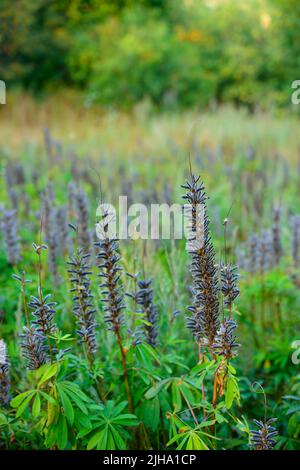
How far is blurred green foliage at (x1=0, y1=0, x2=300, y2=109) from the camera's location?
16.5 m

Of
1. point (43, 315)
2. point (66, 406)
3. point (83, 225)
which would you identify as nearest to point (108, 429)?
point (66, 406)

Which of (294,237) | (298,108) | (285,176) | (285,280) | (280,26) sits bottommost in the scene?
(285,280)

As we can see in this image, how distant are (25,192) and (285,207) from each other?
2381mm

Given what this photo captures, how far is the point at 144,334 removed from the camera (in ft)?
7.04

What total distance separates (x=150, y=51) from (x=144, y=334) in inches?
627

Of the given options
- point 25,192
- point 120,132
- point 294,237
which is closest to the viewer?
point 294,237

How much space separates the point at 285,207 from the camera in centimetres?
512

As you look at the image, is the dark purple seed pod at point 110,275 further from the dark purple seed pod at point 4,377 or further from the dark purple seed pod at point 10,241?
the dark purple seed pod at point 10,241

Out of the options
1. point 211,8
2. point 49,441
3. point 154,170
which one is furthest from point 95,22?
point 49,441

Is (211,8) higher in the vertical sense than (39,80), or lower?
Answer: higher

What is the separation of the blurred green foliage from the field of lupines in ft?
37.3

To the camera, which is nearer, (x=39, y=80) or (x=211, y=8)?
(x=39, y=80)

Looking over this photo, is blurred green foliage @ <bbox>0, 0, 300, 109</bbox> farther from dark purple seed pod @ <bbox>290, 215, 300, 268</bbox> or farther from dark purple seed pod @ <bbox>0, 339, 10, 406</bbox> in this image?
dark purple seed pod @ <bbox>0, 339, 10, 406</bbox>
